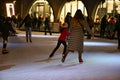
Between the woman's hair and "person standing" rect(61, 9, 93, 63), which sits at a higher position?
the woman's hair

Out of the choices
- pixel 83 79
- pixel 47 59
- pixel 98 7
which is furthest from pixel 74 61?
pixel 98 7

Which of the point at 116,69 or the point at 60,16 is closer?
the point at 116,69

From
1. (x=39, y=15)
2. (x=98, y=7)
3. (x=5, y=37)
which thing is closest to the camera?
(x=5, y=37)

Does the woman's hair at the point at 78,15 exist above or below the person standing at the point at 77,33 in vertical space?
above

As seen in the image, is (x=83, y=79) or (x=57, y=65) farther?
(x=57, y=65)

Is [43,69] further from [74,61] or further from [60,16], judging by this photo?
[60,16]

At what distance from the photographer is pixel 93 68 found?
13.2 metres

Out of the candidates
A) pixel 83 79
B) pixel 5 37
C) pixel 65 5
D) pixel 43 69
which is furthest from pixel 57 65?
pixel 65 5

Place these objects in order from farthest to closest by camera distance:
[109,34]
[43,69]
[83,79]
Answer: [109,34] → [43,69] → [83,79]

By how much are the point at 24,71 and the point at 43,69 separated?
0.75 meters

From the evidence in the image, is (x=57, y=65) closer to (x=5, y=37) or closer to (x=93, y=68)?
(x=93, y=68)

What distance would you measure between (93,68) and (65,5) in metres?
33.7

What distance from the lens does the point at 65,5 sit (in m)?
46.5

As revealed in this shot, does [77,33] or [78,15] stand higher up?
[78,15]
